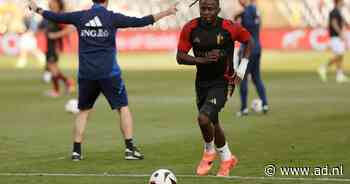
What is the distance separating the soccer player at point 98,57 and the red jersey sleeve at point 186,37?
1.18 m

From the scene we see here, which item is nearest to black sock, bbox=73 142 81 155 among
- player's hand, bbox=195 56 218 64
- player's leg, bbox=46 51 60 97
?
player's hand, bbox=195 56 218 64

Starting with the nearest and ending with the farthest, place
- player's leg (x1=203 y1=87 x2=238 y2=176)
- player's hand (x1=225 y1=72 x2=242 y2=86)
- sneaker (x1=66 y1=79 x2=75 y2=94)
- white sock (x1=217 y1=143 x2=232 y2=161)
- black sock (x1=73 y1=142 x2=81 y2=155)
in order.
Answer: player's leg (x1=203 y1=87 x2=238 y2=176)
white sock (x1=217 y1=143 x2=232 y2=161)
player's hand (x1=225 y1=72 x2=242 y2=86)
black sock (x1=73 y1=142 x2=81 y2=155)
sneaker (x1=66 y1=79 x2=75 y2=94)

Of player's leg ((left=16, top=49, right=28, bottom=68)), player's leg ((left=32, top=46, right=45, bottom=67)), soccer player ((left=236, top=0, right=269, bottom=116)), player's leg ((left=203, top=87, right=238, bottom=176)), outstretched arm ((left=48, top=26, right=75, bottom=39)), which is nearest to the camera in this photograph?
player's leg ((left=203, top=87, right=238, bottom=176))

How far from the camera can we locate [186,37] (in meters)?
12.8

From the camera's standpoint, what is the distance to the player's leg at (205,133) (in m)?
12.5

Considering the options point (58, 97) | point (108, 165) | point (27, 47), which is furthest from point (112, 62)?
point (27, 47)

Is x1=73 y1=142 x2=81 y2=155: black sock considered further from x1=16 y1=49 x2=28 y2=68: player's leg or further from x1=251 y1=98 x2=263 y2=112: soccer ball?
x1=16 y1=49 x2=28 y2=68: player's leg

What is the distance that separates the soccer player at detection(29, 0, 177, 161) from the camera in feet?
46.5

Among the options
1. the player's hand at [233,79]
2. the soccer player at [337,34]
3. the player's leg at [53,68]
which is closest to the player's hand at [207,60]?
the player's hand at [233,79]

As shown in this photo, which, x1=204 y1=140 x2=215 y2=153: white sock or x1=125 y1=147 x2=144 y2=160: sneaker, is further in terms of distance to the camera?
x1=125 y1=147 x2=144 y2=160: sneaker

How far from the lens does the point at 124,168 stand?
43.7ft

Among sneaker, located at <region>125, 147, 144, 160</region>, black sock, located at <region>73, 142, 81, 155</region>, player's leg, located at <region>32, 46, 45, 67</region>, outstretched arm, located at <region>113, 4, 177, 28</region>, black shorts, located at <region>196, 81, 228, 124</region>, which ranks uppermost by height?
outstretched arm, located at <region>113, 4, 177, 28</region>

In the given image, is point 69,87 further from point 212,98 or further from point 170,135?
point 212,98

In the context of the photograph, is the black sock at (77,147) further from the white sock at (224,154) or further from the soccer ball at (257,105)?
the soccer ball at (257,105)
